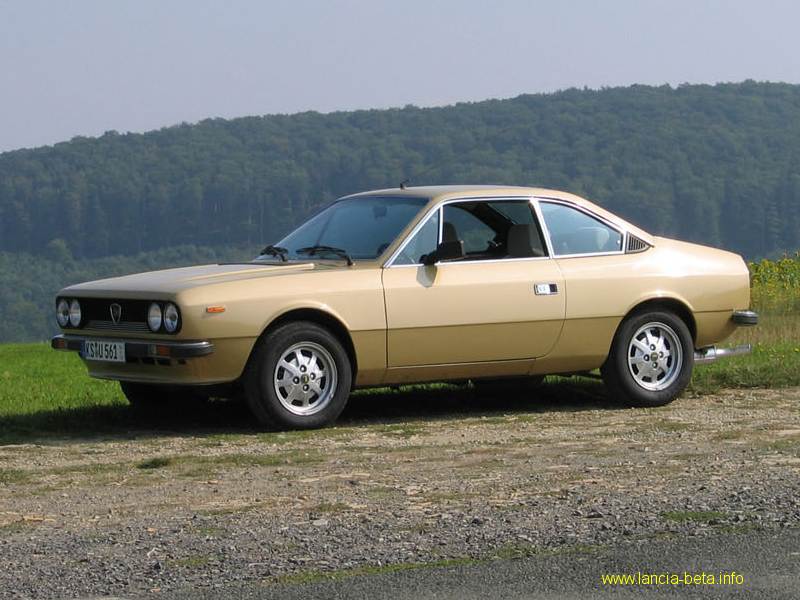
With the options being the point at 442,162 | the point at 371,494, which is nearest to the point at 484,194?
the point at 371,494

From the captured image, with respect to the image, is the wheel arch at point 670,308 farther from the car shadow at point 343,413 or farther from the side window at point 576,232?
the car shadow at point 343,413

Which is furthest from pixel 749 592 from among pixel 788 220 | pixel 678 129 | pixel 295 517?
pixel 678 129

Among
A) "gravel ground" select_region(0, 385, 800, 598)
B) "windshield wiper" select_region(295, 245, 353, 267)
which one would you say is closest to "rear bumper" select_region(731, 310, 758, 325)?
"gravel ground" select_region(0, 385, 800, 598)

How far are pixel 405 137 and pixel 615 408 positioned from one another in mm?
102327

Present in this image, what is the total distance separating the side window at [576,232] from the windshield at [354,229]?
1014mm

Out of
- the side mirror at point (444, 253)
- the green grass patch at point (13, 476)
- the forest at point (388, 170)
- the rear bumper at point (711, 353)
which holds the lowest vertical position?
the green grass patch at point (13, 476)

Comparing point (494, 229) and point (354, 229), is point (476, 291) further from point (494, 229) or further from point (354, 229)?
point (354, 229)

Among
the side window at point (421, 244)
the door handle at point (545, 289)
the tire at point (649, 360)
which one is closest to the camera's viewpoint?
the side window at point (421, 244)

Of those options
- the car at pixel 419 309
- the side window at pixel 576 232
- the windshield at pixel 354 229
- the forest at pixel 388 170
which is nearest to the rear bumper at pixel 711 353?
the car at pixel 419 309

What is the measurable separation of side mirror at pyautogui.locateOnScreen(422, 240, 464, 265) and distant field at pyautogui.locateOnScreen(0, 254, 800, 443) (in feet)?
5.40

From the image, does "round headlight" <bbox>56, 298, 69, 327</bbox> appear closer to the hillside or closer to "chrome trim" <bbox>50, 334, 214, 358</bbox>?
"chrome trim" <bbox>50, 334, 214, 358</bbox>

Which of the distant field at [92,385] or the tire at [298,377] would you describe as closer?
the tire at [298,377]

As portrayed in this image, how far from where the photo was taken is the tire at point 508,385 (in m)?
10.6

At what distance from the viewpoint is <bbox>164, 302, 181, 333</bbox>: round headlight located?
886 cm
